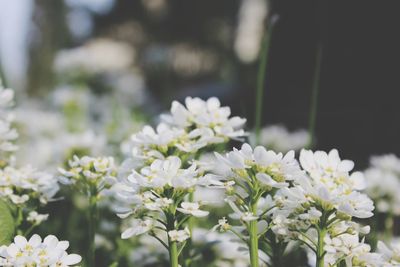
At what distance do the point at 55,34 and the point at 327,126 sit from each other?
4606 millimetres

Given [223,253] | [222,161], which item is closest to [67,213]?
[223,253]

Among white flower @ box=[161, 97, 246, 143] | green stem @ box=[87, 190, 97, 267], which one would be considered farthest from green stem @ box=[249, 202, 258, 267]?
green stem @ box=[87, 190, 97, 267]

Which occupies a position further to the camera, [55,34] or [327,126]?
[55,34]

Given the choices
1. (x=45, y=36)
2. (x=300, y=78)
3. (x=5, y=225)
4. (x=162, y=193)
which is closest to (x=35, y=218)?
(x=5, y=225)

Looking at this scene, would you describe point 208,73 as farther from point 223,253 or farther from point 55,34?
point 223,253

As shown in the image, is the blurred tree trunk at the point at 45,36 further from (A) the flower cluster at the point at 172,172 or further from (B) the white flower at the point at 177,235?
(B) the white flower at the point at 177,235

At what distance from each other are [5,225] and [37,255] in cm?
32

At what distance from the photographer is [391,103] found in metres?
3.41

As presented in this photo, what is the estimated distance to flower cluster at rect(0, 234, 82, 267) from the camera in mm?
1219

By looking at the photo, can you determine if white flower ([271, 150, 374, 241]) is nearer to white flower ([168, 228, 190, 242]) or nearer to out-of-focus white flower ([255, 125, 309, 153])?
white flower ([168, 228, 190, 242])

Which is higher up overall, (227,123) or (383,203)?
(227,123)

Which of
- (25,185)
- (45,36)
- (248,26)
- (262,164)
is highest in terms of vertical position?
(248,26)

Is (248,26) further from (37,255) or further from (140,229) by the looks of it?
Answer: (37,255)

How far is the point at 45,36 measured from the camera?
7043 millimetres
